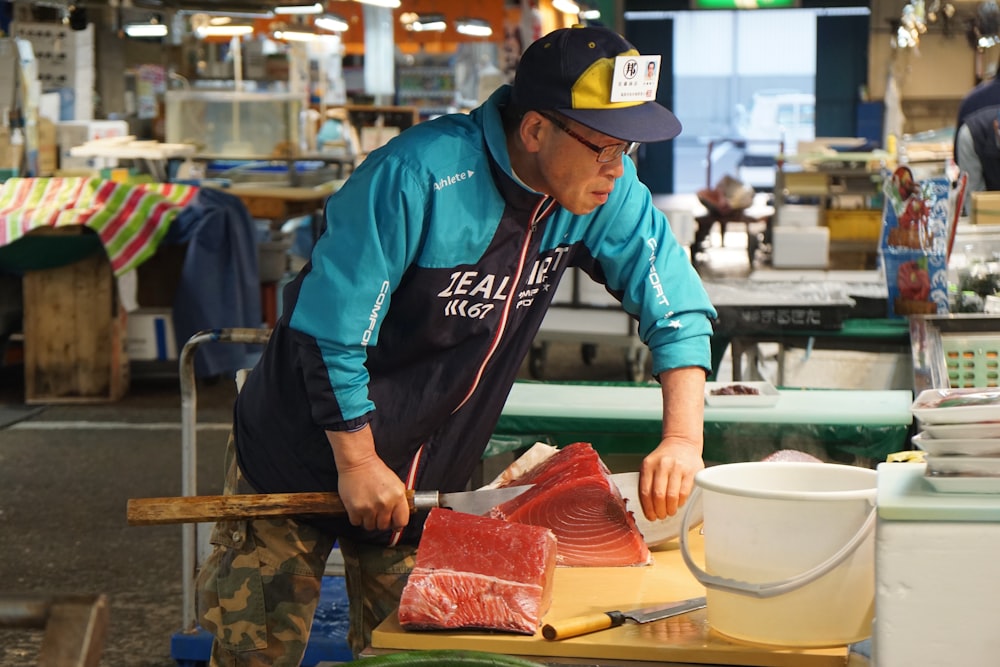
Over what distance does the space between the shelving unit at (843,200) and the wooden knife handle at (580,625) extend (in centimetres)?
1174

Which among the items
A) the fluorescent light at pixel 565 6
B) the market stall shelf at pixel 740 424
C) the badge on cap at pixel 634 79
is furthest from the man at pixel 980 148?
the fluorescent light at pixel 565 6

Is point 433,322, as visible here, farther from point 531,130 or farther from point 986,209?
point 986,209

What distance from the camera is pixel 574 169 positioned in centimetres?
241

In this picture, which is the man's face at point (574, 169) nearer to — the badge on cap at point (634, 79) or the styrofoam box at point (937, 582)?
the badge on cap at point (634, 79)

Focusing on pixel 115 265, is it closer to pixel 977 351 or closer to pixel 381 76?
pixel 977 351

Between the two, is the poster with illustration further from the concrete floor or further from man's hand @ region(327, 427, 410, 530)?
the concrete floor

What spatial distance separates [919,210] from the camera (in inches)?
170

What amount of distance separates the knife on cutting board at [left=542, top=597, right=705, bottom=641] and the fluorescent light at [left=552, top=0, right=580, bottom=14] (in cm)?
1490

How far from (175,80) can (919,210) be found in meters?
14.6

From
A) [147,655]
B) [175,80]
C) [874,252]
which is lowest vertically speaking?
[147,655]

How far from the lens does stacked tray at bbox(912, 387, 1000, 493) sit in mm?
1685

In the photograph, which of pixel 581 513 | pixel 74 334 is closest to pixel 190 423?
pixel 581 513

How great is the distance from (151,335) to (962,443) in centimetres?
783

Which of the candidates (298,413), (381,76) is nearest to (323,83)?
(381,76)
